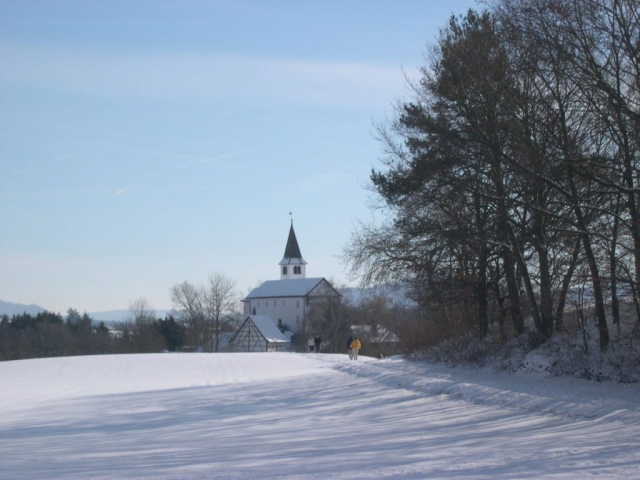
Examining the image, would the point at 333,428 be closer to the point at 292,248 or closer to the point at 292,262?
the point at 292,262

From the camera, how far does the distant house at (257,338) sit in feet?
388

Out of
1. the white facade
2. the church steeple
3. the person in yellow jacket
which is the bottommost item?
the person in yellow jacket

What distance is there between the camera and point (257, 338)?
120 m

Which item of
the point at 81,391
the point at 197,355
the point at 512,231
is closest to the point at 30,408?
the point at 81,391

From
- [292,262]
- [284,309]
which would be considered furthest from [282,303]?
[292,262]

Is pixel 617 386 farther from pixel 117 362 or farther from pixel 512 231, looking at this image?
pixel 117 362

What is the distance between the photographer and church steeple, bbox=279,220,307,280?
482 ft

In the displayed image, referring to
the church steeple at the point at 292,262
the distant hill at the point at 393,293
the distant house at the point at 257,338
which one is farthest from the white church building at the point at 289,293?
the distant hill at the point at 393,293

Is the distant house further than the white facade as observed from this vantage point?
No

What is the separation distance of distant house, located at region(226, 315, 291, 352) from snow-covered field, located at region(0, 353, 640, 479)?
87566 mm

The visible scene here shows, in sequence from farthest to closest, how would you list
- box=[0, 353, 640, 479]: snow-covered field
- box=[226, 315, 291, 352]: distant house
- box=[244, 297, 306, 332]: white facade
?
box=[244, 297, 306, 332]: white facade < box=[226, 315, 291, 352]: distant house < box=[0, 353, 640, 479]: snow-covered field

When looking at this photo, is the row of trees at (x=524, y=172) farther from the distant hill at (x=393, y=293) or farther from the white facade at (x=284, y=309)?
the white facade at (x=284, y=309)

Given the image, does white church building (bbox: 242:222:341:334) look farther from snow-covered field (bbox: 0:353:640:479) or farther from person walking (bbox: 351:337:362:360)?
snow-covered field (bbox: 0:353:640:479)

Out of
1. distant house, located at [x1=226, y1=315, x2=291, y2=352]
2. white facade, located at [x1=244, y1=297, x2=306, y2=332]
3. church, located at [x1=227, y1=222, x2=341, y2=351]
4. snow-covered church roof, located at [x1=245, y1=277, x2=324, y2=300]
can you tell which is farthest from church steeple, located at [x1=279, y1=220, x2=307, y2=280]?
distant house, located at [x1=226, y1=315, x2=291, y2=352]
